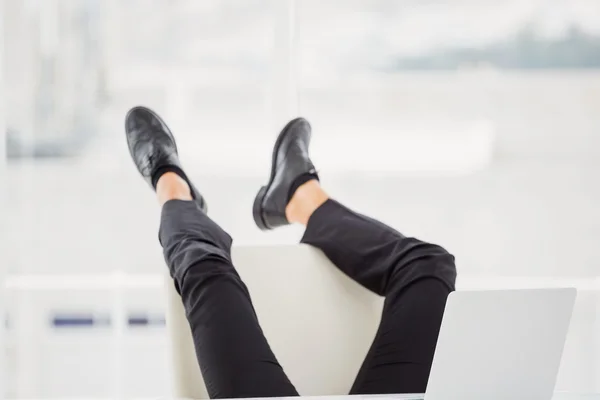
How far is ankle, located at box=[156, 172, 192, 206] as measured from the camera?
1730 millimetres

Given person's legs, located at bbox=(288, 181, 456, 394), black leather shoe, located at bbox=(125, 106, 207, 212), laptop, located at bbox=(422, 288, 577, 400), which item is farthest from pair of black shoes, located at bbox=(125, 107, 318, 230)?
laptop, located at bbox=(422, 288, 577, 400)

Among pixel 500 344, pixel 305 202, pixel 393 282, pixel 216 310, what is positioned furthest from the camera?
pixel 305 202

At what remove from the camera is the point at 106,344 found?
233cm

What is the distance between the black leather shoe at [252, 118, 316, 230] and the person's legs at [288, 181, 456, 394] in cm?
16

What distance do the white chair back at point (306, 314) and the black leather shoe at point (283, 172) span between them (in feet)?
0.96

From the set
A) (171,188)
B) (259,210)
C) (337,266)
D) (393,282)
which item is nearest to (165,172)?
(171,188)

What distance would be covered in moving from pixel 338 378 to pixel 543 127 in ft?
3.86

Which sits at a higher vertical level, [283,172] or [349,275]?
[283,172]

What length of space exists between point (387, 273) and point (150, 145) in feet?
2.27

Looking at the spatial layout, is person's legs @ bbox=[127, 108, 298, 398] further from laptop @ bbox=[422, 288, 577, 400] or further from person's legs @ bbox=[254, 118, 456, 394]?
laptop @ bbox=[422, 288, 577, 400]

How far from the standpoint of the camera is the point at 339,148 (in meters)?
2.33

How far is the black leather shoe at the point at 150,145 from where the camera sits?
183 centimetres

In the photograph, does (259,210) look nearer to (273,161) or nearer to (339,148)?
(273,161)

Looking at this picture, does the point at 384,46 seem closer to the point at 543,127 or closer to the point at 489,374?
the point at 543,127
